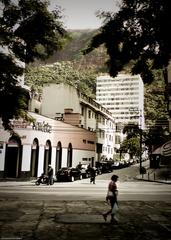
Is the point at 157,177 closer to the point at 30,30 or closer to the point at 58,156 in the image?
the point at 58,156

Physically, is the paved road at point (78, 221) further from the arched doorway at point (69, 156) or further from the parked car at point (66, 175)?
the arched doorway at point (69, 156)

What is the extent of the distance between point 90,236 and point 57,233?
100 centimetres

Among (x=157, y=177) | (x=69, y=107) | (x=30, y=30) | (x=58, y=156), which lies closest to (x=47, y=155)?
(x=58, y=156)

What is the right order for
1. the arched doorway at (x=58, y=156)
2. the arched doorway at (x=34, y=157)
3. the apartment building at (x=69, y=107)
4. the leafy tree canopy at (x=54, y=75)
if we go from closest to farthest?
1. the arched doorway at (x=34, y=157)
2. the arched doorway at (x=58, y=156)
3. the apartment building at (x=69, y=107)
4. the leafy tree canopy at (x=54, y=75)

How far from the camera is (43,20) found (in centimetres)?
1438

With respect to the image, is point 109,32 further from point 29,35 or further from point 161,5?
point 29,35

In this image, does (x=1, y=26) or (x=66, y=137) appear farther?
(x=66, y=137)

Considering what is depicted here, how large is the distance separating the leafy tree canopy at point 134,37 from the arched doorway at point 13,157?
88.6 ft

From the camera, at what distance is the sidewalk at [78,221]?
1014cm

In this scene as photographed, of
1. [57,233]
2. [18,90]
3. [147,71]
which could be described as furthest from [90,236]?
[18,90]

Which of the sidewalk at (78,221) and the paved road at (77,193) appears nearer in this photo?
the sidewalk at (78,221)

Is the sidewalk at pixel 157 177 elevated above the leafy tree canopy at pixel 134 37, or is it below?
below

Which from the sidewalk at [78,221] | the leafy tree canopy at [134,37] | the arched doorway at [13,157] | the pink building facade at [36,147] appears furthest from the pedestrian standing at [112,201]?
the arched doorway at [13,157]

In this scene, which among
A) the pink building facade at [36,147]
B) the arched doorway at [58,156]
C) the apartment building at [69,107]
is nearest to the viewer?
the pink building facade at [36,147]
